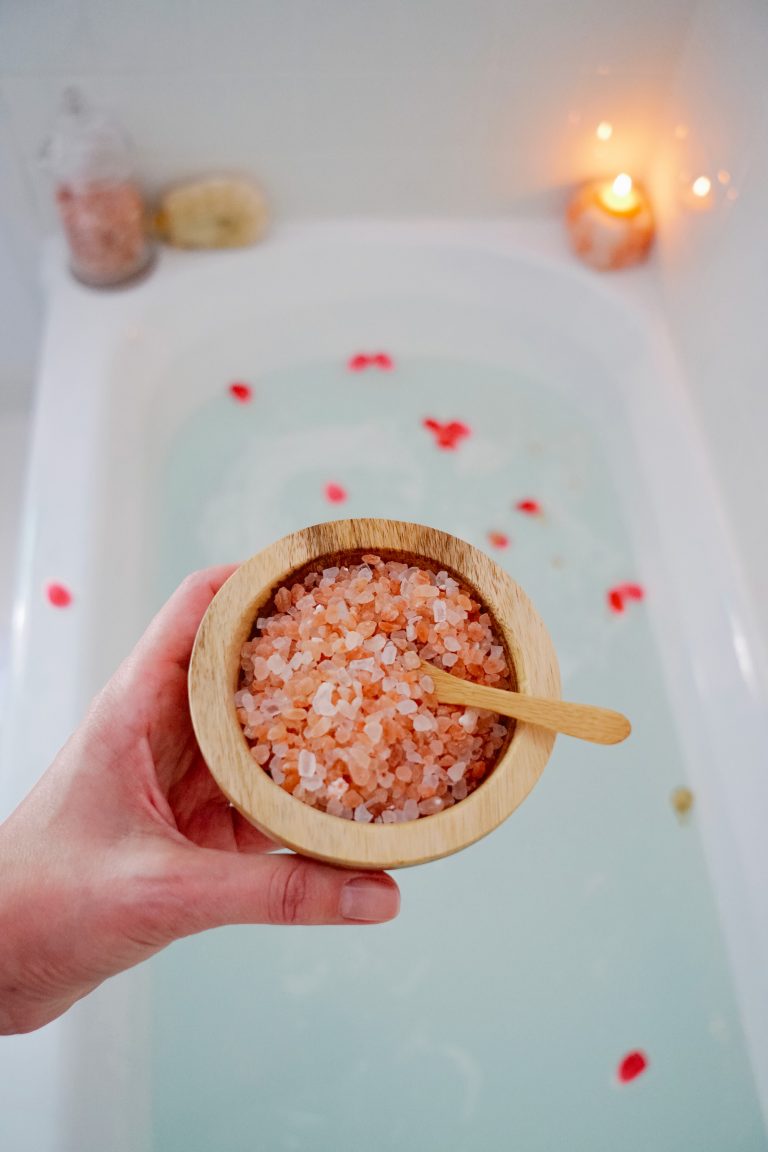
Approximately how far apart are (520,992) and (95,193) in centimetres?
141

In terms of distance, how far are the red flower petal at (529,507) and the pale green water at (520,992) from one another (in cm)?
11

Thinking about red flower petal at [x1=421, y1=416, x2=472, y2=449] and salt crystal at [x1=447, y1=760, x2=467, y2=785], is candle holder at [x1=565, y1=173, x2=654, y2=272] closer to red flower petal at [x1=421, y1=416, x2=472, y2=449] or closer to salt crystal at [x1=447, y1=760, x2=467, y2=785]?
red flower petal at [x1=421, y1=416, x2=472, y2=449]

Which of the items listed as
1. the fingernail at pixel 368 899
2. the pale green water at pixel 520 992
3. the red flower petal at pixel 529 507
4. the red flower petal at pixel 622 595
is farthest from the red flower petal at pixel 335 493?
the fingernail at pixel 368 899

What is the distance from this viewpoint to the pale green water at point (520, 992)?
1.14 meters

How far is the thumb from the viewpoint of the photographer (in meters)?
0.70

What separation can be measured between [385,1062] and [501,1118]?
16cm

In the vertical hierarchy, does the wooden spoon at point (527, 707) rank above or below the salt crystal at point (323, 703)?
below

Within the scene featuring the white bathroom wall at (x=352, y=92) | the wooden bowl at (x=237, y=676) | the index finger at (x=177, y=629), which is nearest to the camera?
the wooden bowl at (x=237, y=676)

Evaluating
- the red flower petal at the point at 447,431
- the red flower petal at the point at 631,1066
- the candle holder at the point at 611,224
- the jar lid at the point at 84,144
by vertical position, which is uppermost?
the jar lid at the point at 84,144

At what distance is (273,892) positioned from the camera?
709 mm

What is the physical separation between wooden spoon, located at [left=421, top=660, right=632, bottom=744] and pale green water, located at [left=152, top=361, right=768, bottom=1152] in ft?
2.26

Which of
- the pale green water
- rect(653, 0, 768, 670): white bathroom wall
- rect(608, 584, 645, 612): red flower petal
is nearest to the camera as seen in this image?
the pale green water

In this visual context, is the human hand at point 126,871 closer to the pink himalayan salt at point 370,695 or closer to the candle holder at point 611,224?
the pink himalayan salt at point 370,695

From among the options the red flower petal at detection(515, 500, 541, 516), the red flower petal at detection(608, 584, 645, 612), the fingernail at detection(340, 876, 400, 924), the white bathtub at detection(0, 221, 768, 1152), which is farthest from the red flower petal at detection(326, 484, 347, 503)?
the fingernail at detection(340, 876, 400, 924)
